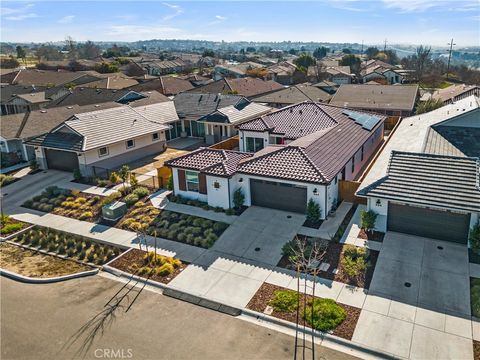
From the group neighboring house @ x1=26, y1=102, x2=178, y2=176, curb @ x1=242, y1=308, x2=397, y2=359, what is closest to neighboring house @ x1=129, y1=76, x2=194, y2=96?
neighboring house @ x1=26, y1=102, x2=178, y2=176

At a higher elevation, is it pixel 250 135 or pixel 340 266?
pixel 250 135

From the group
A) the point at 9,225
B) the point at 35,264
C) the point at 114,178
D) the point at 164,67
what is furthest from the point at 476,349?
the point at 164,67

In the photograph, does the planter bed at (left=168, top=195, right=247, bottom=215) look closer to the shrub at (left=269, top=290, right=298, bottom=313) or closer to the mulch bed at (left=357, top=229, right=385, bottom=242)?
the mulch bed at (left=357, top=229, right=385, bottom=242)

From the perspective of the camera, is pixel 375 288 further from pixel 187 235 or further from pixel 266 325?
pixel 187 235

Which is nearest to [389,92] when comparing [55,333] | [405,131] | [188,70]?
[405,131]

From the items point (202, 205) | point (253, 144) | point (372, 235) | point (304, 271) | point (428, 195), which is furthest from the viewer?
point (253, 144)

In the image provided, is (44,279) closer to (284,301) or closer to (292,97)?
(284,301)
